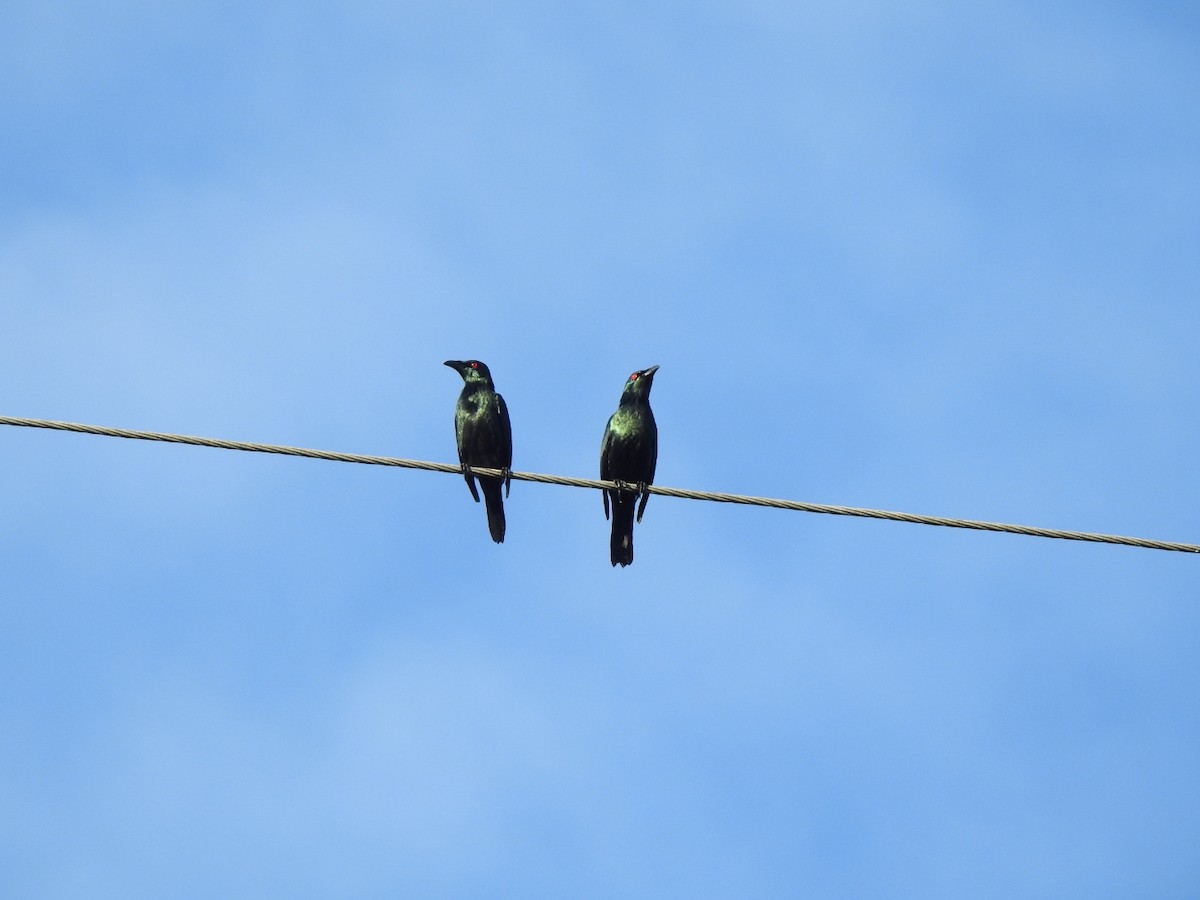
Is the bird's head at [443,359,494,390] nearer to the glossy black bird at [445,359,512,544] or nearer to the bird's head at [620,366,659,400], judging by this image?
the glossy black bird at [445,359,512,544]

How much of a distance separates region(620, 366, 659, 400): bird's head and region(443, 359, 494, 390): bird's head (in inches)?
42.9

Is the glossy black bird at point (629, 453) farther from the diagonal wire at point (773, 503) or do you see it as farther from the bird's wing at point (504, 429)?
the diagonal wire at point (773, 503)

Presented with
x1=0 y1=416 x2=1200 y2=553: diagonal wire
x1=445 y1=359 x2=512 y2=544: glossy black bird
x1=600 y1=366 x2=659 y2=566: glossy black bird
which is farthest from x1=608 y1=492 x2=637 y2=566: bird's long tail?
x1=0 y1=416 x2=1200 y2=553: diagonal wire

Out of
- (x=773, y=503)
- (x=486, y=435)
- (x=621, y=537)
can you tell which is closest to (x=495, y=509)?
(x=486, y=435)

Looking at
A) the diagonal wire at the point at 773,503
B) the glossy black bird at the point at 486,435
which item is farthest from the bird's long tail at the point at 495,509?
the diagonal wire at the point at 773,503

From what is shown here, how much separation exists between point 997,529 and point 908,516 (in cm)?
39

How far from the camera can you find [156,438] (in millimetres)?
6074

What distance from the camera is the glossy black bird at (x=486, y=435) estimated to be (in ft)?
34.6

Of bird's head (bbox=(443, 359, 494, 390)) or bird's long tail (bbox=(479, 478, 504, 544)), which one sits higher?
bird's head (bbox=(443, 359, 494, 390))

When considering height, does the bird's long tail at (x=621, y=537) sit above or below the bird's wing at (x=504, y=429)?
below

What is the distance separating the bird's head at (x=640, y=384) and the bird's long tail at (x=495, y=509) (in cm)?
121

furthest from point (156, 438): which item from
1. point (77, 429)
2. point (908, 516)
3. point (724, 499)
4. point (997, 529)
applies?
point (997, 529)

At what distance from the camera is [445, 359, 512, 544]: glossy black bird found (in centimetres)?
1055

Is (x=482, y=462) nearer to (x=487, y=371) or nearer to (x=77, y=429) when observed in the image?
(x=487, y=371)
